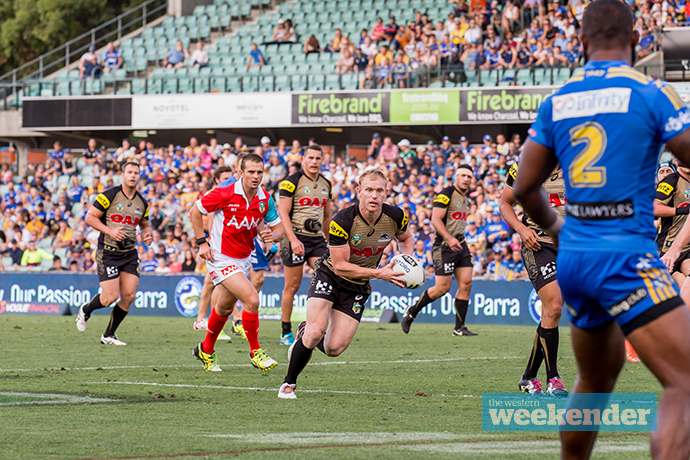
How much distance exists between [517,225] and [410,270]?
1.08 meters

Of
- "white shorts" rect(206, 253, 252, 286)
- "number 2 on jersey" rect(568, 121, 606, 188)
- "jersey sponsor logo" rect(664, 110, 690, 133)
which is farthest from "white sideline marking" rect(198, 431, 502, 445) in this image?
"white shorts" rect(206, 253, 252, 286)

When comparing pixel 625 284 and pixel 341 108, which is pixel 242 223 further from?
pixel 341 108

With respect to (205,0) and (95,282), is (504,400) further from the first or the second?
(205,0)

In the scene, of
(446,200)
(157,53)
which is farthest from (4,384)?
(157,53)

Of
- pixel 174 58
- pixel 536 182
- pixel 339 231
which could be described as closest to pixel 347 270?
pixel 339 231

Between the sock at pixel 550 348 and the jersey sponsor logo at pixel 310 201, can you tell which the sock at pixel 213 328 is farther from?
the jersey sponsor logo at pixel 310 201

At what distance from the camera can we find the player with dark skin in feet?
12.4

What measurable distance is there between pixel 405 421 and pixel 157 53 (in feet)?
95.1

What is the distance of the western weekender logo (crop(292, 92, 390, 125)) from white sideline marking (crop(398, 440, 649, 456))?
22763 mm

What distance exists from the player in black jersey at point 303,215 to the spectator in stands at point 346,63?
1573 centimetres

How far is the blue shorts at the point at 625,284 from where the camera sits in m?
3.96

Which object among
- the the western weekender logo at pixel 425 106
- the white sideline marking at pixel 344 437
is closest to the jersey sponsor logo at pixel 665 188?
Answer: the white sideline marking at pixel 344 437

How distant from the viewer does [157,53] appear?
1337 inches

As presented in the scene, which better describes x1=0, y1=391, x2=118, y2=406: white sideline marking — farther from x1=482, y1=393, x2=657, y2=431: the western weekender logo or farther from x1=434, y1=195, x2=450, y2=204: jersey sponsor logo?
x1=434, y1=195, x2=450, y2=204: jersey sponsor logo
